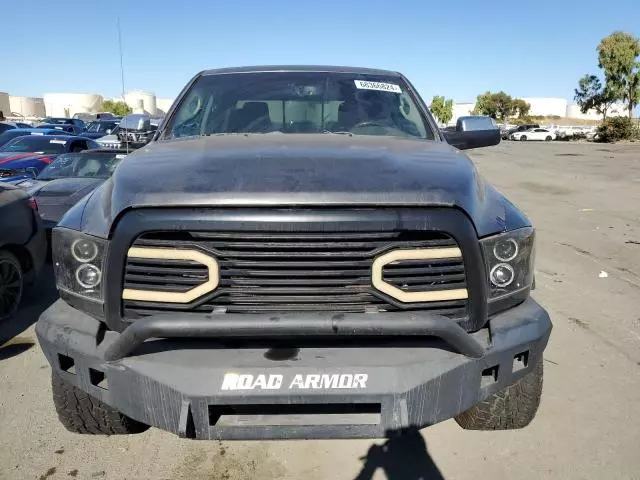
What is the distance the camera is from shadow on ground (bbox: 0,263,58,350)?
4.32 m

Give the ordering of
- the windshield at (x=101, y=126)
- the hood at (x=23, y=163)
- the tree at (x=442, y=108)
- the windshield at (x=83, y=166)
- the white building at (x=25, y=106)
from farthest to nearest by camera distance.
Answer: the white building at (x=25, y=106) → the tree at (x=442, y=108) → the windshield at (x=101, y=126) → the hood at (x=23, y=163) → the windshield at (x=83, y=166)

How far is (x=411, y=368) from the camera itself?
213 cm

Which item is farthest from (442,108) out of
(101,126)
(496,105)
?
(101,126)

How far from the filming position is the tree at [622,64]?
46.8 metres

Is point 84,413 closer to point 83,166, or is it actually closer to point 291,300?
point 291,300

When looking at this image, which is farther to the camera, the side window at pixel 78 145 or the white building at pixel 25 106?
the white building at pixel 25 106

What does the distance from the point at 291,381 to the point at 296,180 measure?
79 cm

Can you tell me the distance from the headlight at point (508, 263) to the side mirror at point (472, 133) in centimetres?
167

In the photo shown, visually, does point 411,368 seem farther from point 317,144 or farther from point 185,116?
point 185,116

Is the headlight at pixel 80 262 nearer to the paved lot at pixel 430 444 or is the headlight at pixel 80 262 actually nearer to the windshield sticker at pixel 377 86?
the paved lot at pixel 430 444

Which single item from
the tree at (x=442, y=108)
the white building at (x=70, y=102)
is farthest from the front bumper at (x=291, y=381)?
the white building at (x=70, y=102)

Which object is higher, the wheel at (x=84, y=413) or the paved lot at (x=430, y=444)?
the wheel at (x=84, y=413)

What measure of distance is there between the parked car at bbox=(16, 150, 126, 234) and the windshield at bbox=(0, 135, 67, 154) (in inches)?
143

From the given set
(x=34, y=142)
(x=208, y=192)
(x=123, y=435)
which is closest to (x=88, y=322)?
(x=208, y=192)
